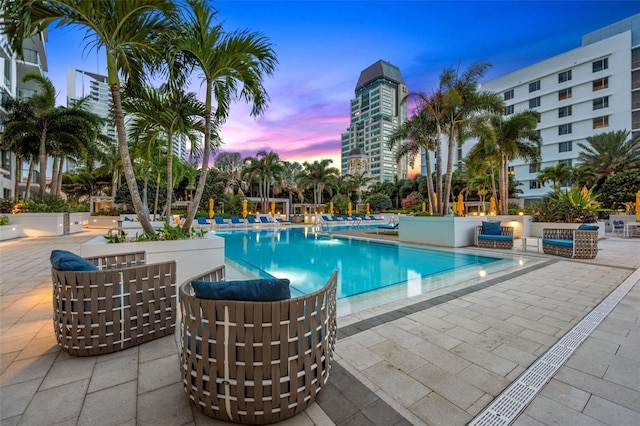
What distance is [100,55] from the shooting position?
3.83 m

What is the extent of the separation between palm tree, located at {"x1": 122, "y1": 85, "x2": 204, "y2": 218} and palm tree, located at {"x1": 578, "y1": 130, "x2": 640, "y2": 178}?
29.8 m

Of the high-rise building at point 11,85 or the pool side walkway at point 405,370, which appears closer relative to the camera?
the pool side walkway at point 405,370

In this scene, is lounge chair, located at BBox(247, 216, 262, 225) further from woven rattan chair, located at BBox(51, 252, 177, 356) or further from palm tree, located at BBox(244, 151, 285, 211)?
woven rattan chair, located at BBox(51, 252, 177, 356)

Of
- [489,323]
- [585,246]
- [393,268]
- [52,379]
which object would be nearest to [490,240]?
[585,246]

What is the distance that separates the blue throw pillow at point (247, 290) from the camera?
161 cm

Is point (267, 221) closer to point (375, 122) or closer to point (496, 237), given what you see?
point (496, 237)

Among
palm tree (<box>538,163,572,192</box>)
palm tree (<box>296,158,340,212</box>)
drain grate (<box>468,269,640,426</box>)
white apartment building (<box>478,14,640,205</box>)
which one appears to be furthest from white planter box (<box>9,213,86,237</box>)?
white apartment building (<box>478,14,640,205</box>)

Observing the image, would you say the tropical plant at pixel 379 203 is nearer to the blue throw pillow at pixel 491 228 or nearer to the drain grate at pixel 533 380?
the blue throw pillow at pixel 491 228

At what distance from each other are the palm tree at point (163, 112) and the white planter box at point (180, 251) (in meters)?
2.01

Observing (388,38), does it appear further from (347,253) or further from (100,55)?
(100,55)

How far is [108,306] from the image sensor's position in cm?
233

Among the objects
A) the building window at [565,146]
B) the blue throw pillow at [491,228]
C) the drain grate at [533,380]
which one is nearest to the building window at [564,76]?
the building window at [565,146]

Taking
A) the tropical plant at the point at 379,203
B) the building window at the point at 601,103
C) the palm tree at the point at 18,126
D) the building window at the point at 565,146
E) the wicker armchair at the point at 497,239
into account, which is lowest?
the wicker armchair at the point at 497,239

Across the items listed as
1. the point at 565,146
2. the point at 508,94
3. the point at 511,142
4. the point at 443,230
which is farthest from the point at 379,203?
the point at 443,230
